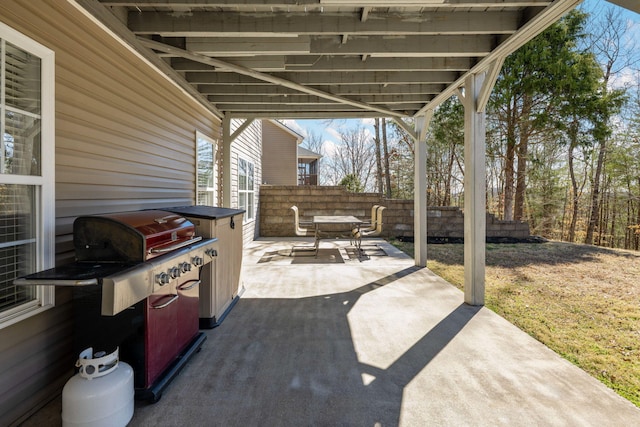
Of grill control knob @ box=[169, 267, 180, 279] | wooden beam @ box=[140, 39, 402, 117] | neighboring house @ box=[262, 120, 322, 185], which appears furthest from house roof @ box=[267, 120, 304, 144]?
grill control knob @ box=[169, 267, 180, 279]

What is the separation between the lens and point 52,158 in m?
1.98

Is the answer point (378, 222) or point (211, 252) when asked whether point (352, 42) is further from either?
point (378, 222)

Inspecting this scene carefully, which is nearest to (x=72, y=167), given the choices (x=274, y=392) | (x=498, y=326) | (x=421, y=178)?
(x=274, y=392)

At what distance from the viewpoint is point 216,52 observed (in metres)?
3.31

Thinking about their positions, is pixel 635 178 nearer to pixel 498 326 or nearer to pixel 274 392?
pixel 498 326

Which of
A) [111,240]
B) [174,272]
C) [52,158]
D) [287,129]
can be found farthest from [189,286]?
[287,129]

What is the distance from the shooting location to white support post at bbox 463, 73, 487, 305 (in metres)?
3.69

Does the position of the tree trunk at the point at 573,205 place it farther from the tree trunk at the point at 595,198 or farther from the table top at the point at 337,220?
the table top at the point at 337,220

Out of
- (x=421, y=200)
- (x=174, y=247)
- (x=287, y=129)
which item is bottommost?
(x=174, y=247)

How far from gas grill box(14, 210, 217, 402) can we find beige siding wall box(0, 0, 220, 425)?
0.93ft

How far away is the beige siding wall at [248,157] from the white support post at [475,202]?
4.52m

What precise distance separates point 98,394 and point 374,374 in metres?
1.71

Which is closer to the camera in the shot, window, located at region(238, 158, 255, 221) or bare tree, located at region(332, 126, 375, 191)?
window, located at region(238, 158, 255, 221)

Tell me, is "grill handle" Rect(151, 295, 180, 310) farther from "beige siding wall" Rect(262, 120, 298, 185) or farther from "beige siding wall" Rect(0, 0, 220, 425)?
"beige siding wall" Rect(262, 120, 298, 185)
